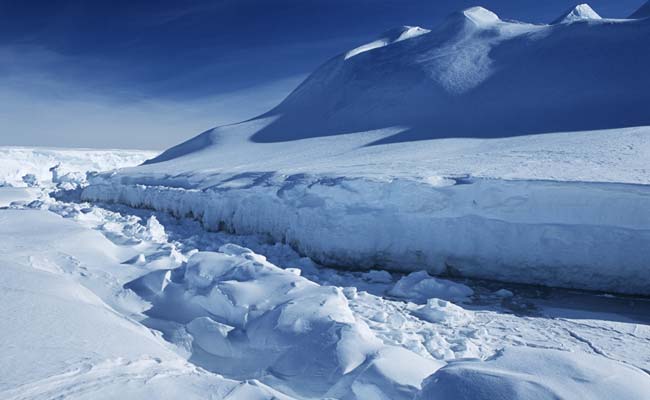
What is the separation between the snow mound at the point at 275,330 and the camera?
2.38 metres

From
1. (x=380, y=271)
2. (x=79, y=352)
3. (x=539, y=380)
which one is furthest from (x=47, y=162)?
(x=539, y=380)

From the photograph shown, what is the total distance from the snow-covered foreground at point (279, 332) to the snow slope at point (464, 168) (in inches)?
18.6

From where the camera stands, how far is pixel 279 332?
296 centimetres

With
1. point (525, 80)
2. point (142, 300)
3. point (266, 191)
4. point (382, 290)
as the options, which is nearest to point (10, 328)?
point (142, 300)

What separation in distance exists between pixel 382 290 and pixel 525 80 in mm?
9257

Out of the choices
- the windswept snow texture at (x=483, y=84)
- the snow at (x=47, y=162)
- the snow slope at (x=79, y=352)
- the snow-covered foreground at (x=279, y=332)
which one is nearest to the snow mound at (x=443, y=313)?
the snow-covered foreground at (x=279, y=332)

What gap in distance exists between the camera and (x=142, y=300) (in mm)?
3736

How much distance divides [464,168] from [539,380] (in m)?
4.59

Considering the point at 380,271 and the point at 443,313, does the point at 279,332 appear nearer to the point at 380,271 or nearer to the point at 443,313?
the point at 443,313

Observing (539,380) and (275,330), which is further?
(275,330)

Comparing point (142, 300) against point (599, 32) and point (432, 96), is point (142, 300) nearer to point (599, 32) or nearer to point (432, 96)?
point (432, 96)

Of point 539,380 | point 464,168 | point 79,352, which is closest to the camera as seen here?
point 539,380

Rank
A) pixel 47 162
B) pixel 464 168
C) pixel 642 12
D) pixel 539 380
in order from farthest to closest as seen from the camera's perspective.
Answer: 1. pixel 47 162
2. pixel 642 12
3. pixel 464 168
4. pixel 539 380

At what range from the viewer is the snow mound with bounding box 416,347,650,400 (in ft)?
5.99
